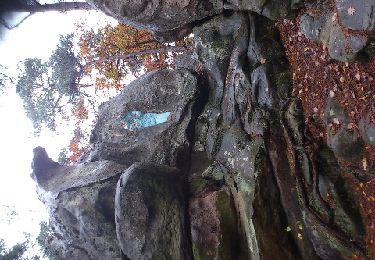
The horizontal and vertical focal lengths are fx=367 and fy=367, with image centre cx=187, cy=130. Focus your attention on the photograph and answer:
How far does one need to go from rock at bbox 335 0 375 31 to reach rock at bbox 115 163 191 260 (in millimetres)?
6199

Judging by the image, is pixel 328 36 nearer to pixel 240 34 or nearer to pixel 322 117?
pixel 322 117

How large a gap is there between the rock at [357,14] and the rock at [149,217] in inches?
244

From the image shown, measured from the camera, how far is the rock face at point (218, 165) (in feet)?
24.4

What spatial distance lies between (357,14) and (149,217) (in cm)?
699

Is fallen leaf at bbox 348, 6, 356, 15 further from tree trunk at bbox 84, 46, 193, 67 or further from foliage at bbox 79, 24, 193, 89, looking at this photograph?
foliage at bbox 79, 24, 193, 89

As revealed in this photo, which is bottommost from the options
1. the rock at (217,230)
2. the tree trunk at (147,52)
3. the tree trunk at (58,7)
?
the rock at (217,230)

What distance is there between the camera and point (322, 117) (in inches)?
291

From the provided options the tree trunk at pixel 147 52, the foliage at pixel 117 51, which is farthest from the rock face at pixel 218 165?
the foliage at pixel 117 51

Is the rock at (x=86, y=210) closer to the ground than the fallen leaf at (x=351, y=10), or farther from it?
closer to the ground

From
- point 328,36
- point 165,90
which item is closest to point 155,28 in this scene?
point 165,90

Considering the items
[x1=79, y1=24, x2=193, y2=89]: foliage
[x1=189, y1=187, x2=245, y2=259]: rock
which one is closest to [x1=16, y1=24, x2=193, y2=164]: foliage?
[x1=79, y1=24, x2=193, y2=89]: foliage

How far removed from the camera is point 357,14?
6.07 metres

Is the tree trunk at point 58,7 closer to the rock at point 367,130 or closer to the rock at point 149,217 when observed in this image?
the rock at point 149,217

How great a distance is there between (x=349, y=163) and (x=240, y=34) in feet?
15.7
